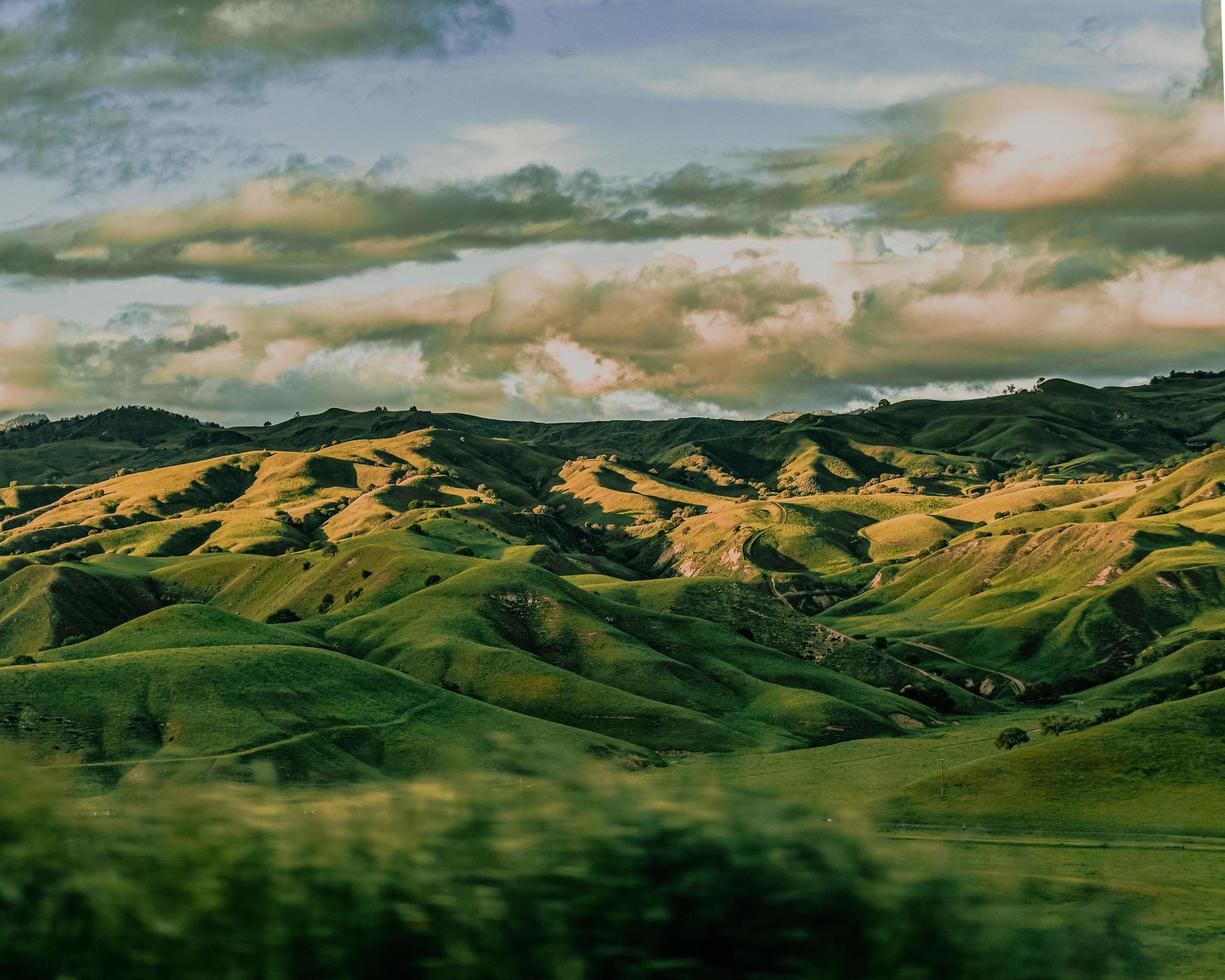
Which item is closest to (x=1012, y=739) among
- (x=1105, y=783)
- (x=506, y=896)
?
(x=1105, y=783)

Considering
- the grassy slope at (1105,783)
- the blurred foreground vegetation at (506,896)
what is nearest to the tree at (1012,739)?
the grassy slope at (1105,783)

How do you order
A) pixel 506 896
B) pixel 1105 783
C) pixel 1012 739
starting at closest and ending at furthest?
pixel 506 896
pixel 1105 783
pixel 1012 739

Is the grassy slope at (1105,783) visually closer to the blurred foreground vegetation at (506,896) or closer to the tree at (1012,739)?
the tree at (1012,739)

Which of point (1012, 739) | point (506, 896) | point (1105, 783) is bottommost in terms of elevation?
point (1012, 739)

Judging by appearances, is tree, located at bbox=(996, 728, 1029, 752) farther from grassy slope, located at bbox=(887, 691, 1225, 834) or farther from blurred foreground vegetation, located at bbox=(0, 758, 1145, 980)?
blurred foreground vegetation, located at bbox=(0, 758, 1145, 980)

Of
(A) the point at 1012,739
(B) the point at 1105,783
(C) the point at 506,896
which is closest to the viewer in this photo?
(C) the point at 506,896

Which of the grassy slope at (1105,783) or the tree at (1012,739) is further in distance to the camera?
the tree at (1012,739)

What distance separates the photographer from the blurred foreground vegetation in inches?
415

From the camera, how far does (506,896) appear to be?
35.0 feet

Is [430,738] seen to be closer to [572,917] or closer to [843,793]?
[843,793]

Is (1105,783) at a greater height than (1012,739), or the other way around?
Result: (1105,783)

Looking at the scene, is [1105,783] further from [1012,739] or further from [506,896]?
[506,896]

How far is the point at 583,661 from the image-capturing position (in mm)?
193375

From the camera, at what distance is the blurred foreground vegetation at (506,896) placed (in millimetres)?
10539
